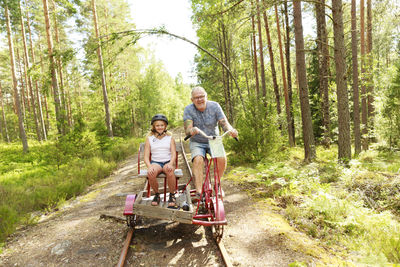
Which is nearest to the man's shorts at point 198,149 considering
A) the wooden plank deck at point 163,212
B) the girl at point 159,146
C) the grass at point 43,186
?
the girl at point 159,146

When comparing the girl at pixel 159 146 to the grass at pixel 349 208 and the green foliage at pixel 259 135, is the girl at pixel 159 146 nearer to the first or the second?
the grass at pixel 349 208

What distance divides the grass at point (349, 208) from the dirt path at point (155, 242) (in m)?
0.51

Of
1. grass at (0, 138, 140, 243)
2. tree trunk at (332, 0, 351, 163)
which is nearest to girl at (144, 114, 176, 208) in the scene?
grass at (0, 138, 140, 243)

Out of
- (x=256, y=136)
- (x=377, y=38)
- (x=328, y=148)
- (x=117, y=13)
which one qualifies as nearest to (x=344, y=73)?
(x=256, y=136)

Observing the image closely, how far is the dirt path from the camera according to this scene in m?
3.41

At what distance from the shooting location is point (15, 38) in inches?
1001

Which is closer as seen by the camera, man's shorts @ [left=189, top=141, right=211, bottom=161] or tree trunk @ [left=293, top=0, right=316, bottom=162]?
man's shorts @ [left=189, top=141, right=211, bottom=161]

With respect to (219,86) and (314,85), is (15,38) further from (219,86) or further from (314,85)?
(314,85)

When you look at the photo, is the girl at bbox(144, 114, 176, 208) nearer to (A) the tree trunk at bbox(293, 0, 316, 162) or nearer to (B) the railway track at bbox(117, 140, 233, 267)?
(B) the railway track at bbox(117, 140, 233, 267)

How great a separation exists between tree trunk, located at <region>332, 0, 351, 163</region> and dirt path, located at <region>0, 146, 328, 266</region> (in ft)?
13.1

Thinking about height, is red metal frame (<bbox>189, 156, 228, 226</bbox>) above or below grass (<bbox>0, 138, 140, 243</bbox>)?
above

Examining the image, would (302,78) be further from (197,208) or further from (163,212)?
(163,212)

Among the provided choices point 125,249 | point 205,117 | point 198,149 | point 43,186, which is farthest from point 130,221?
point 43,186

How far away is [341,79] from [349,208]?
4.35 meters
